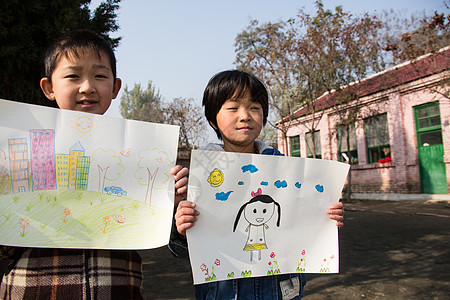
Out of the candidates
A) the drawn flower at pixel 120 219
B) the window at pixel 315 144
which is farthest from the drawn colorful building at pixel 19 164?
the window at pixel 315 144

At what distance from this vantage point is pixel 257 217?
1.21m

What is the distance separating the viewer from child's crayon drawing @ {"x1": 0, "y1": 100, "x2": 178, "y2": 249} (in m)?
0.98

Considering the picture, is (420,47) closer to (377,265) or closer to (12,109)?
(377,265)

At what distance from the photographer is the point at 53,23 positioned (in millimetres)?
3496

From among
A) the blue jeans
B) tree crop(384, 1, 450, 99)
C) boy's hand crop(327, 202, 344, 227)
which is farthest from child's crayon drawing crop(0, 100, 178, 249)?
tree crop(384, 1, 450, 99)

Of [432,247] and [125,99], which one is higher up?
[125,99]

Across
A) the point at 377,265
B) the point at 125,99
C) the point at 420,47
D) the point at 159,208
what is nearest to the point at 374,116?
the point at 420,47

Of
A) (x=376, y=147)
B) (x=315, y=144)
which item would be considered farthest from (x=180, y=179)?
(x=315, y=144)

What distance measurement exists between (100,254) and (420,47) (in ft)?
31.1

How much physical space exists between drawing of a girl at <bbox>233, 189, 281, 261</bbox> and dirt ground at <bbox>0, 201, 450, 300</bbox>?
83.9 inches

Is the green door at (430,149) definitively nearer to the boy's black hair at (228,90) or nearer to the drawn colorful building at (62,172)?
the boy's black hair at (228,90)

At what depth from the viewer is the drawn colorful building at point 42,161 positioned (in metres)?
1.01

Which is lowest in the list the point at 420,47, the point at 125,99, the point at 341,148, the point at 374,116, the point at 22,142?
the point at 22,142

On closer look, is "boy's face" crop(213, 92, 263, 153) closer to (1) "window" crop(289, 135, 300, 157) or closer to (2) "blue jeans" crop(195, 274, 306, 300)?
(2) "blue jeans" crop(195, 274, 306, 300)
